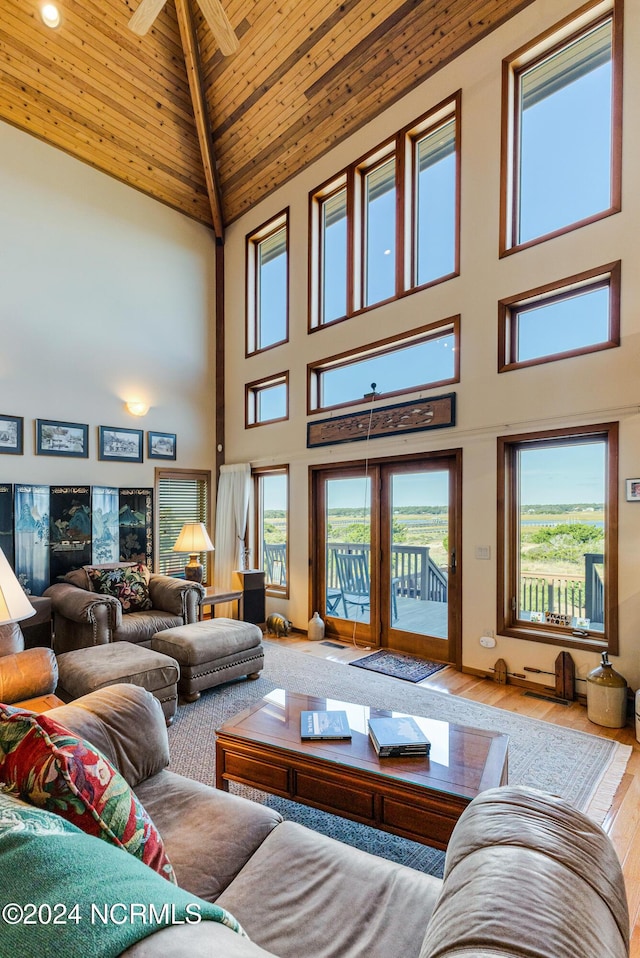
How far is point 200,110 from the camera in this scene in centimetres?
548

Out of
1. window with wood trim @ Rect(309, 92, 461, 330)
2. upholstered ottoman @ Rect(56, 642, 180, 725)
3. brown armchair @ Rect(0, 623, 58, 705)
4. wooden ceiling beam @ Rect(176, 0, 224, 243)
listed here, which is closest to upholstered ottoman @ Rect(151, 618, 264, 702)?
upholstered ottoman @ Rect(56, 642, 180, 725)

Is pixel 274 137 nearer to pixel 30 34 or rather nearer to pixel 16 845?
pixel 30 34

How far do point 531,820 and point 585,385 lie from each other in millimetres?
3298

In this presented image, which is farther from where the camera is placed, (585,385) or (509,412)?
(509,412)

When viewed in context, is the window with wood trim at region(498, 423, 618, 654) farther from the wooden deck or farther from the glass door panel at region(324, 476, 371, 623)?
the glass door panel at region(324, 476, 371, 623)

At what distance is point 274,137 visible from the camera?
217 inches

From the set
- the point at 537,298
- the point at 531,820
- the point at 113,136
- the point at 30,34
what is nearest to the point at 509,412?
the point at 537,298

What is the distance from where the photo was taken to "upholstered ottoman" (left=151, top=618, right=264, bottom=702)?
3.46 metres

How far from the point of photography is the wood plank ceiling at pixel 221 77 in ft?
14.2

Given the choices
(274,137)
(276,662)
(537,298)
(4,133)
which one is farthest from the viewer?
(274,137)

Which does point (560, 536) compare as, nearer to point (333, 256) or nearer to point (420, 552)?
point (420, 552)

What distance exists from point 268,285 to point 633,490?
5.05 m

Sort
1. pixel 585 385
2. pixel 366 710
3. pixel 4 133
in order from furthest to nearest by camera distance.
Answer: pixel 4 133 < pixel 585 385 < pixel 366 710

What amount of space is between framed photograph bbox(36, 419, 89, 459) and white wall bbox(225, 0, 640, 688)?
2.44 metres
